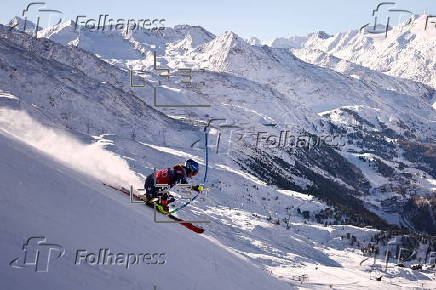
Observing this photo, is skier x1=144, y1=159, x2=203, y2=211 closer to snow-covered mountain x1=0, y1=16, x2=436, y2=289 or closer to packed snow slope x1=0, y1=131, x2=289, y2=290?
snow-covered mountain x1=0, y1=16, x2=436, y2=289

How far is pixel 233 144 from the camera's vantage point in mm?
128875

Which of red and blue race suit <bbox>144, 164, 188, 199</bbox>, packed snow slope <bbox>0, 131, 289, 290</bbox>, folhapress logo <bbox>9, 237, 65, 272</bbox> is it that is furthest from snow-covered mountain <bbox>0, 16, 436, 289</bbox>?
red and blue race suit <bbox>144, 164, 188, 199</bbox>

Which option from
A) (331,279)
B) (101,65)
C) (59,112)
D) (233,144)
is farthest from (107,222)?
(101,65)

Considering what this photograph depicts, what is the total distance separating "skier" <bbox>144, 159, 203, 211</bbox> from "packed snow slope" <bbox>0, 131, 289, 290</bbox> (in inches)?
140

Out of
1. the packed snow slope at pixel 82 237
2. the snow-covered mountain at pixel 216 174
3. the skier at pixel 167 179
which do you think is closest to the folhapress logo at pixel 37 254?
the packed snow slope at pixel 82 237

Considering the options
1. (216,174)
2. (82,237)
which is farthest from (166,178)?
(216,174)

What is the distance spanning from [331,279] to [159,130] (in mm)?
84210

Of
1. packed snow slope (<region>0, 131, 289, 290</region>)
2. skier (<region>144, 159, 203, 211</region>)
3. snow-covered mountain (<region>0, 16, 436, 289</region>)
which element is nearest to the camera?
packed snow slope (<region>0, 131, 289, 290</region>)

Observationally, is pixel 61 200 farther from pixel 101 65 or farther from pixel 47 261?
pixel 101 65

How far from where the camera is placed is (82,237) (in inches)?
318

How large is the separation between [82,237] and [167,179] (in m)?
8.08

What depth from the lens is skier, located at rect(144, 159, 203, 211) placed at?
52.6ft

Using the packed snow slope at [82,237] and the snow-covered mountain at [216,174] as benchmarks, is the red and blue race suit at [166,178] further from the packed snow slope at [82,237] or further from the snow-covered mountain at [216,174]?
the packed snow slope at [82,237]

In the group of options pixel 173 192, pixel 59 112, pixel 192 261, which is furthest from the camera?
pixel 59 112
